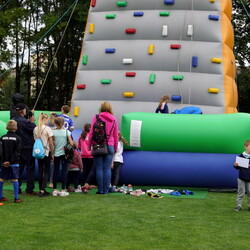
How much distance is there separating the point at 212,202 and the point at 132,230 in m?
2.16

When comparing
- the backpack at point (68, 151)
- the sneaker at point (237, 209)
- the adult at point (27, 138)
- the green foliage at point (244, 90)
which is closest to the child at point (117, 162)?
the backpack at point (68, 151)

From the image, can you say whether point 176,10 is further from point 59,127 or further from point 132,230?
point 132,230

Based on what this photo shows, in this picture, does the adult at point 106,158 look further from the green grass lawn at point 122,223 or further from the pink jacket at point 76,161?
the green grass lawn at point 122,223

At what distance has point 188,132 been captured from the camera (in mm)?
7887

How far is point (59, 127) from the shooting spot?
23.4ft

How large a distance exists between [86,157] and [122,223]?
319 cm

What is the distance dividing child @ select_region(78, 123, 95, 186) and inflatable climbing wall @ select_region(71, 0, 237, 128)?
5.85ft

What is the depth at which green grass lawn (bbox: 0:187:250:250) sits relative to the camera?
4113mm

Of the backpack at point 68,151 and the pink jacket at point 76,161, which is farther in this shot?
the pink jacket at point 76,161

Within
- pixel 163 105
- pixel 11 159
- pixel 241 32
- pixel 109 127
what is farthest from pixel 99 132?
pixel 241 32

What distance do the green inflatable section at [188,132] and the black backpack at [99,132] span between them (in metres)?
1.06

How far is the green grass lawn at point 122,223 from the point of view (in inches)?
162

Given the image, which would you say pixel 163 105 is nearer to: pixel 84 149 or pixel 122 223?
pixel 84 149

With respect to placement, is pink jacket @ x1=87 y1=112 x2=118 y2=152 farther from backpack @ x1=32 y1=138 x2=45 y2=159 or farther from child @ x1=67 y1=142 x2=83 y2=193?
backpack @ x1=32 y1=138 x2=45 y2=159
